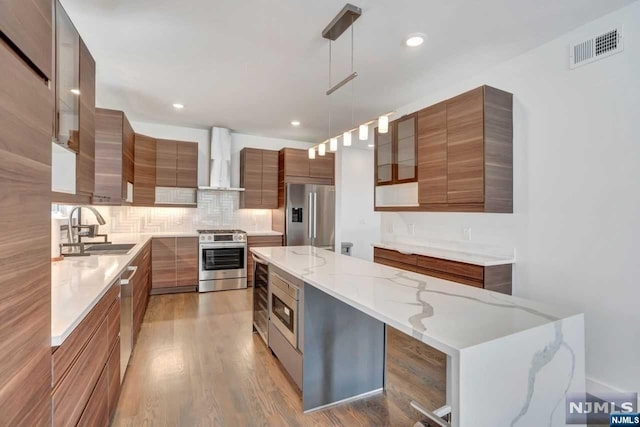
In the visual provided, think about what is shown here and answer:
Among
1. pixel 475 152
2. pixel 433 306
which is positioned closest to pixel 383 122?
pixel 475 152

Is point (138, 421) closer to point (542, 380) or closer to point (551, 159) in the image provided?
point (542, 380)

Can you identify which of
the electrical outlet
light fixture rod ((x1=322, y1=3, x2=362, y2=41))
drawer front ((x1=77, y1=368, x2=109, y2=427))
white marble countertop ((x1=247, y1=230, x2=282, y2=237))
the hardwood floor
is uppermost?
light fixture rod ((x1=322, y1=3, x2=362, y2=41))

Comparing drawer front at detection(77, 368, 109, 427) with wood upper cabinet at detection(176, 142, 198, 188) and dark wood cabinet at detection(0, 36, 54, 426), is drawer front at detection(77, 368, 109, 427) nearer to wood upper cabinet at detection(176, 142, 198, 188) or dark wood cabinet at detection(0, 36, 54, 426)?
dark wood cabinet at detection(0, 36, 54, 426)

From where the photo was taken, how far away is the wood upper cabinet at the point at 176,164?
15.9 feet

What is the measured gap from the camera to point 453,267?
2975mm

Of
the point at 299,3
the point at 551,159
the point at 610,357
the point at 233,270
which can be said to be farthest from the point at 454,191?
the point at 233,270

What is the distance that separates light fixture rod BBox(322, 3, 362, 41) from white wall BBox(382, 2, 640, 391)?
170cm

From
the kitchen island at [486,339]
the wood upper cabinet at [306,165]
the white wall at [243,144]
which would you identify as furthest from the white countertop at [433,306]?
the white wall at [243,144]

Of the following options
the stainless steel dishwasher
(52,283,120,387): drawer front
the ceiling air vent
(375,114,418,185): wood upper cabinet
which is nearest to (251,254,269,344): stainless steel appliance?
the stainless steel dishwasher

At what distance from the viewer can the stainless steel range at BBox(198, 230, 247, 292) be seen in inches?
192

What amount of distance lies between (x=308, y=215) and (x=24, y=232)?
15.3ft

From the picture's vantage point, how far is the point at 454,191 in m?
3.07

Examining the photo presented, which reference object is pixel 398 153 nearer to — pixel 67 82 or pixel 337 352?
pixel 337 352

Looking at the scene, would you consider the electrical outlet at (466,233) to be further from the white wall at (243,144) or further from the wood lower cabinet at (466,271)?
the white wall at (243,144)
